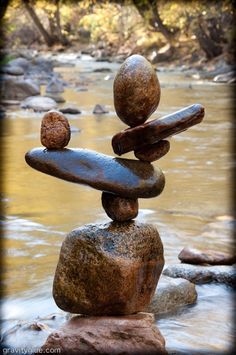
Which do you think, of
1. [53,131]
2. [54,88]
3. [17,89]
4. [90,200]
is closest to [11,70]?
[54,88]

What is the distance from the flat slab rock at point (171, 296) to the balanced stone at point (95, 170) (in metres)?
1.27

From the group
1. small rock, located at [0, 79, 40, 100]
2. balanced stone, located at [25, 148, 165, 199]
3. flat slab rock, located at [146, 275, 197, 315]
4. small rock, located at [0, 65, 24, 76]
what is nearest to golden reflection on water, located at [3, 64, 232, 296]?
flat slab rock, located at [146, 275, 197, 315]

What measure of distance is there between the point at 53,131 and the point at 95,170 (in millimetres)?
248

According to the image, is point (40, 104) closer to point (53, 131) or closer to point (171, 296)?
point (171, 296)

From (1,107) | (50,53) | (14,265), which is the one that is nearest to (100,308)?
(14,265)

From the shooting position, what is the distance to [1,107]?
50.6 feet

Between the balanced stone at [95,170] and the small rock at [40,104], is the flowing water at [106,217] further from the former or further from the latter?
the small rock at [40,104]

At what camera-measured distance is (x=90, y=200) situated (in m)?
7.05

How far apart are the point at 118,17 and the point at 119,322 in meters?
32.5

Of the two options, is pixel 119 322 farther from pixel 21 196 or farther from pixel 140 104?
pixel 21 196

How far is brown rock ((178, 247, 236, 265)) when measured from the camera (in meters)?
4.80

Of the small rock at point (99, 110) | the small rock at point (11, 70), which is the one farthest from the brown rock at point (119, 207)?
the small rock at point (11, 70)

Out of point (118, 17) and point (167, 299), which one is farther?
point (118, 17)

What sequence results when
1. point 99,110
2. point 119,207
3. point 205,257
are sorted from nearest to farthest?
point 119,207, point 205,257, point 99,110
